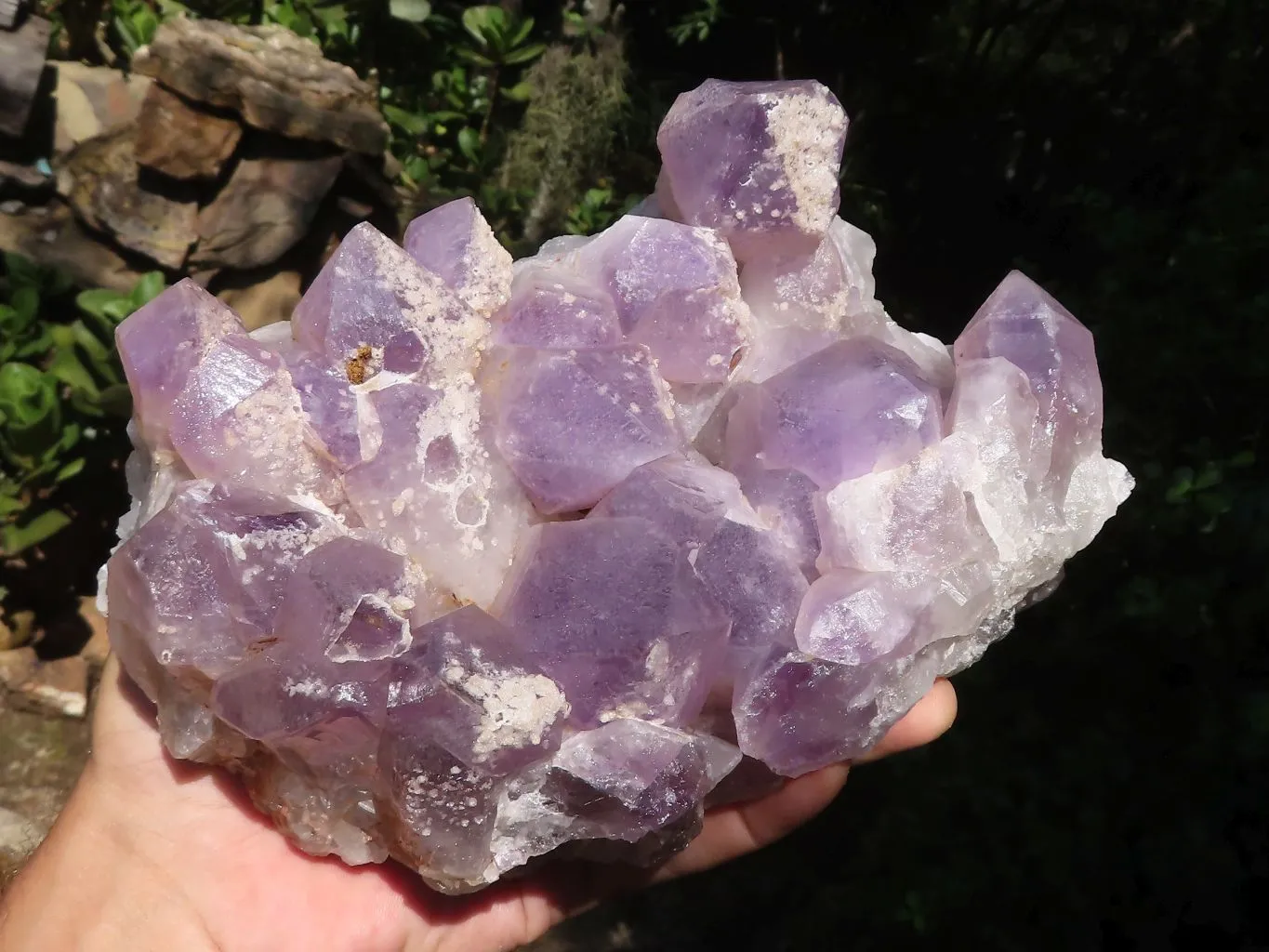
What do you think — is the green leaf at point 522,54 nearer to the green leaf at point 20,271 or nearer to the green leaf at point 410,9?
the green leaf at point 410,9

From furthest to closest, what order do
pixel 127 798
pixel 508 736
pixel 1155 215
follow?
pixel 1155 215 → pixel 127 798 → pixel 508 736

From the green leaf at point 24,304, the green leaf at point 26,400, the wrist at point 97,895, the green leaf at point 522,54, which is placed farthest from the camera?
the green leaf at point 522,54

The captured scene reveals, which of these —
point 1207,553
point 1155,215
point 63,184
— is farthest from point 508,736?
point 63,184

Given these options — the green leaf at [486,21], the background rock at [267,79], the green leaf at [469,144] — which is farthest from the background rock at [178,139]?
the green leaf at [486,21]

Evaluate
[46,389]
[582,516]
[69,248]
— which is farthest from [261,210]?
[582,516]

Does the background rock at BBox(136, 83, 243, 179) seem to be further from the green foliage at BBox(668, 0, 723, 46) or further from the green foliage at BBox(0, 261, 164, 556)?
the green foliage at BBox(668, 0, 723, 46)

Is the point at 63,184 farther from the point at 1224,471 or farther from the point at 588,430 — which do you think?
the point at 1224,471

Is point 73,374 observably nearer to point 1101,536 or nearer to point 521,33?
point 521,33
